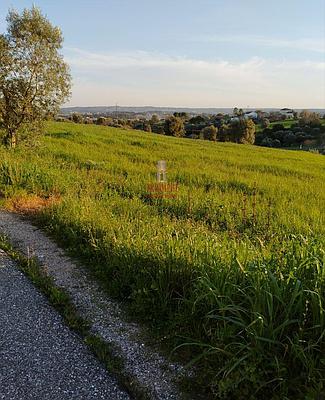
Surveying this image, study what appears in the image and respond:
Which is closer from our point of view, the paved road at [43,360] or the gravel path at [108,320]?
the paved road at [43,360]

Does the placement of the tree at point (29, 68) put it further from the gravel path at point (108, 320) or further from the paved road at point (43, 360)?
the paved road at point (43, 360)

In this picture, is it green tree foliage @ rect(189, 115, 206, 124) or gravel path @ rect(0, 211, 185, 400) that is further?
green tree foliage @ rect(189, 115, 206, 124)

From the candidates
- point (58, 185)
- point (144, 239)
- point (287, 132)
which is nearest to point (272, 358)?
point (144, 239)

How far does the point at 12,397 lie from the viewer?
2.79m

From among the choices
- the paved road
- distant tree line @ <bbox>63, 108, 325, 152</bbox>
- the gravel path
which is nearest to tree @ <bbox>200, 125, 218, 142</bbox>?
distant tree line @ <bbox>63, 108, 325, 152</bbox>

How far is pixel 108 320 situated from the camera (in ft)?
12.6

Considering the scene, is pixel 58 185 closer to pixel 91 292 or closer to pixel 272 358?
pixel 91 292

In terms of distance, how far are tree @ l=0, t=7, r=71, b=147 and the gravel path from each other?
6150 millimetres

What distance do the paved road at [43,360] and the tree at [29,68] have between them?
8391 millimetres

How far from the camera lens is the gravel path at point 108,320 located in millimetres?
3041

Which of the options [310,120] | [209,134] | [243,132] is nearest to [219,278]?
[209,134]

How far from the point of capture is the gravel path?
9.98ft

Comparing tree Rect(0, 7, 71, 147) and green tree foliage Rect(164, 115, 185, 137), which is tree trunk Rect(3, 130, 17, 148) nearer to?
tree Rect(0, 7, 71, 147)

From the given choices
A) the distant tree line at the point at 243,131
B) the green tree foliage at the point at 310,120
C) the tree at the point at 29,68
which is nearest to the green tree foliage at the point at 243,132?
the distant tree line at the point at 243,131
